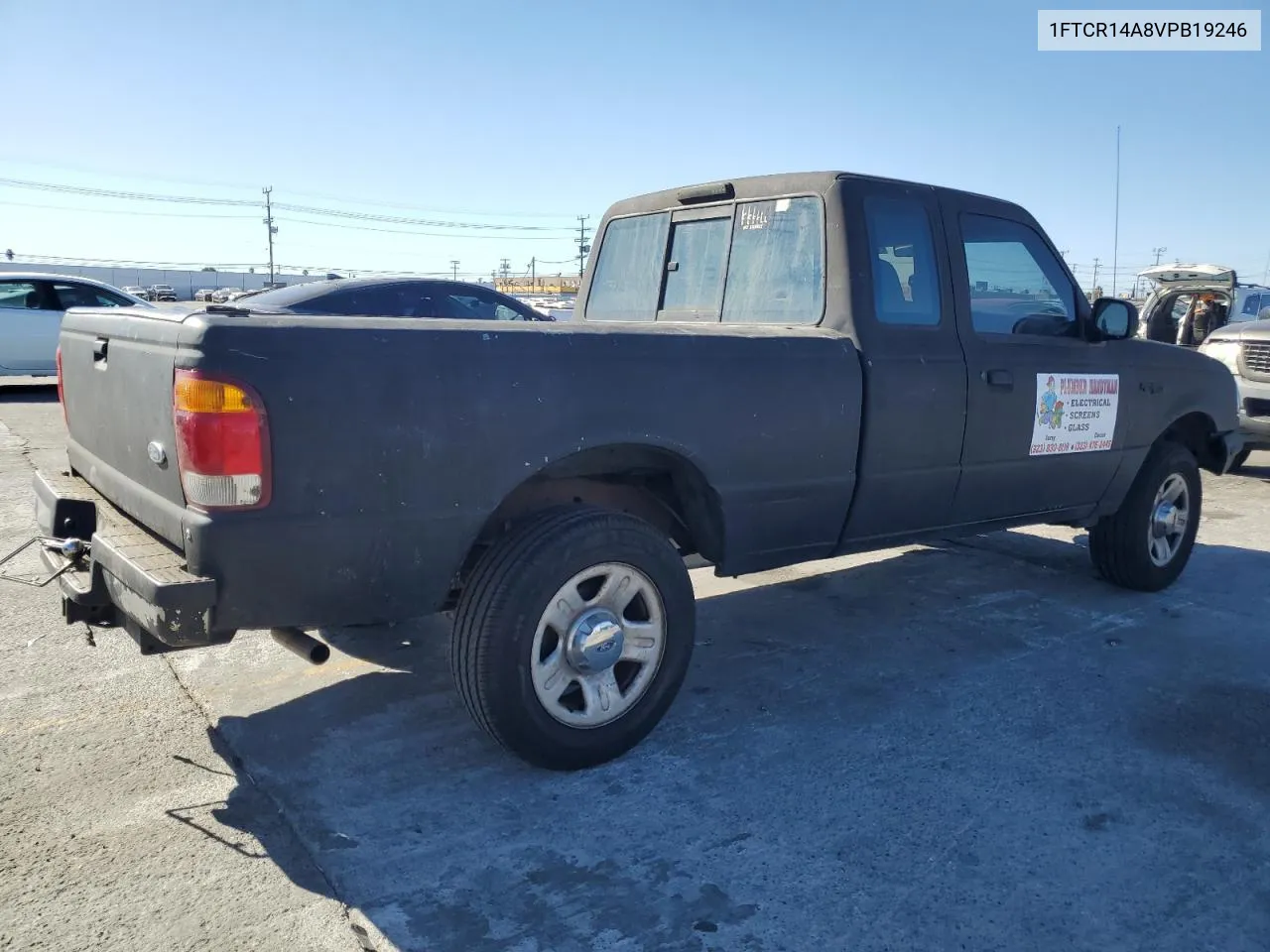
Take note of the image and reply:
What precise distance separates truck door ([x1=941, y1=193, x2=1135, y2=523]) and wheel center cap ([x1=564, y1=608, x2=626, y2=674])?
1.89 m

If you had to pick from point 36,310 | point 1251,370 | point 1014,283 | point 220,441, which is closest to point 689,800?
point 220,441

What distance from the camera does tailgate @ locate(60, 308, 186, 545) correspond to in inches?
108

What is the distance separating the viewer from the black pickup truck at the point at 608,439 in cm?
268

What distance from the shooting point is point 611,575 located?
3277mm

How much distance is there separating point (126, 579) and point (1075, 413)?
161 inches

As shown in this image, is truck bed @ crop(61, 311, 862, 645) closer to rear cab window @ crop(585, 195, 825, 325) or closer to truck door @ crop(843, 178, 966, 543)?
truck door @ crop(843, 178, 966, 543)

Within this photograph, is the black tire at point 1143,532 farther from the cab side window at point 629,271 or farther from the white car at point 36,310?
the white car at point 36,310

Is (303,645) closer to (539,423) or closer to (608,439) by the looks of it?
(539,423)

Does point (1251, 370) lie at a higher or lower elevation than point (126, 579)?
higher

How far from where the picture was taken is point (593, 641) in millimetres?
3217

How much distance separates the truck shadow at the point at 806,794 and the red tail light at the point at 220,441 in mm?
1018

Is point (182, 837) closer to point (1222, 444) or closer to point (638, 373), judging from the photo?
point (638, 373)

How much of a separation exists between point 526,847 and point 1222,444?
481 centimetres

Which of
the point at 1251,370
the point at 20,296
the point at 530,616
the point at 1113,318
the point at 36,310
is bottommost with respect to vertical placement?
the point at 530,616
